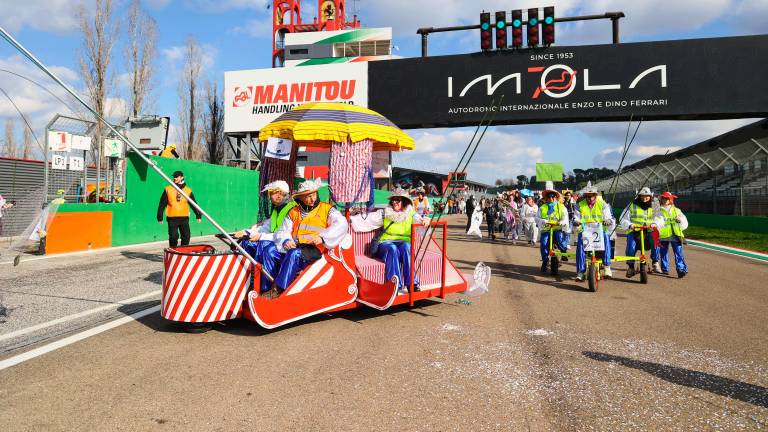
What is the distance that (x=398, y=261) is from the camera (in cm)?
598

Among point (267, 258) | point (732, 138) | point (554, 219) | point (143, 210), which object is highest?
point (732, 138)

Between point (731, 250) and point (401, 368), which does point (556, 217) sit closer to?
point (401, 368)

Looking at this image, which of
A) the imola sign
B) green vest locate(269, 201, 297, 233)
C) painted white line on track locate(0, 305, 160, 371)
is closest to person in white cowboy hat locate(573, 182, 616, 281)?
green vest locate(269, 201, 297, 233)

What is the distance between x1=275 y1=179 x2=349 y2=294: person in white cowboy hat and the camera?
16.7ft

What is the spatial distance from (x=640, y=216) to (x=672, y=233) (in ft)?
2.97

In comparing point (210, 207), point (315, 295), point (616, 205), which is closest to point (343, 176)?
point (315, 295)

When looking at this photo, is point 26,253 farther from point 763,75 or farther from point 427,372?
point 763,75

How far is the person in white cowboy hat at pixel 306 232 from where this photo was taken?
510 cm

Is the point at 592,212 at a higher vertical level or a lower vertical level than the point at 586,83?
lower

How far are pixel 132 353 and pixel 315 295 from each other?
5.70 ft

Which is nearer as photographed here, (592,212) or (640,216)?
(592,212)

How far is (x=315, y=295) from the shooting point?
5.11 metres

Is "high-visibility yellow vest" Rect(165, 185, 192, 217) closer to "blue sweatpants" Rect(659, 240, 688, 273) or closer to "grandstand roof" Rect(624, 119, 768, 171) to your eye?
"blue sweatpants" Rect(659, 240, 688, 273)

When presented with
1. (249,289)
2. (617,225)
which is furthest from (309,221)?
(617,225)
